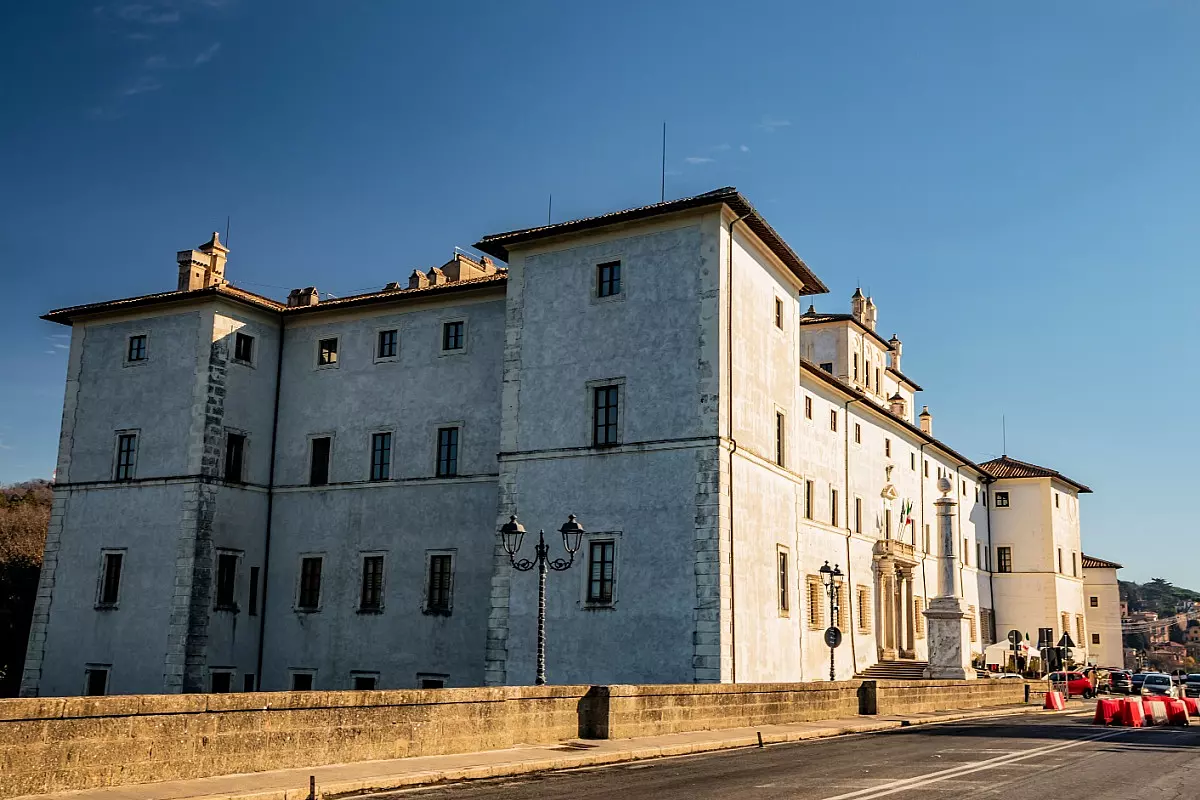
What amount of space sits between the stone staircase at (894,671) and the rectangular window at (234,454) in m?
25.9

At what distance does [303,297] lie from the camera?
1603 inches

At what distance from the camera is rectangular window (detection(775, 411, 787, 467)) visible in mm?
32594

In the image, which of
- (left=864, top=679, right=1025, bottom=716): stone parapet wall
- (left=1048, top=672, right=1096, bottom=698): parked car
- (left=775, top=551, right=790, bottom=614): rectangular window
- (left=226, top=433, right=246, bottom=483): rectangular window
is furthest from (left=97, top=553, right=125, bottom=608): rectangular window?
(left=1048, top=672, right=1096, bottom=698): parked car

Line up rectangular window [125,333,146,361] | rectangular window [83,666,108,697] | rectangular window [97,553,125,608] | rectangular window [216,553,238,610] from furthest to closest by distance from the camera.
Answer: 1. rectangular window [125,333,146,361]
2. rectangular window [97,553,125,608]
3. rectangular window [216,553,238,610]
4. rectangular window [83,666,108,697]

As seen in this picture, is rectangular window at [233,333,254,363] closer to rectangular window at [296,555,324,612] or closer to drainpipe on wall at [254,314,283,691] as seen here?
drainpipe on wall at [254,314,283,691]

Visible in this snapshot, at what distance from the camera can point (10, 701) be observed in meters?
10.7

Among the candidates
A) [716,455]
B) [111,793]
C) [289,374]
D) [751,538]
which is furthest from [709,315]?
[111,793]

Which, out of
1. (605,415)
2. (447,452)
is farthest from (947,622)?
(447,452)

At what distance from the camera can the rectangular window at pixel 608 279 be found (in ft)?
102

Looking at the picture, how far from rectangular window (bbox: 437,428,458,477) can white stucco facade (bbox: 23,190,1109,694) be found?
0.20 metres

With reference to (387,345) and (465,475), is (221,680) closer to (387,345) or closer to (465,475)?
(465,475)

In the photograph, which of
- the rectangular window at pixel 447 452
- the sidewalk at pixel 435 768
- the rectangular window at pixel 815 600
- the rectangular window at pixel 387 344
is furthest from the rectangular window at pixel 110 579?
the rectangular window at pixel 815 600

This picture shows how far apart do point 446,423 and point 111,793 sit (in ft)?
79.5

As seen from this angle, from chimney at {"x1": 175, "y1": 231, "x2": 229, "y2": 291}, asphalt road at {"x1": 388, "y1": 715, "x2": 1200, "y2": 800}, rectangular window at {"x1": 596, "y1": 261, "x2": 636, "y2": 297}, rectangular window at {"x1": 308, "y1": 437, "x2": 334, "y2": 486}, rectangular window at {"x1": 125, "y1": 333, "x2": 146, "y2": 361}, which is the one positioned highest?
chimney at {"x1": 175, "y1": 231, "x2": 229, "y2": 291}
